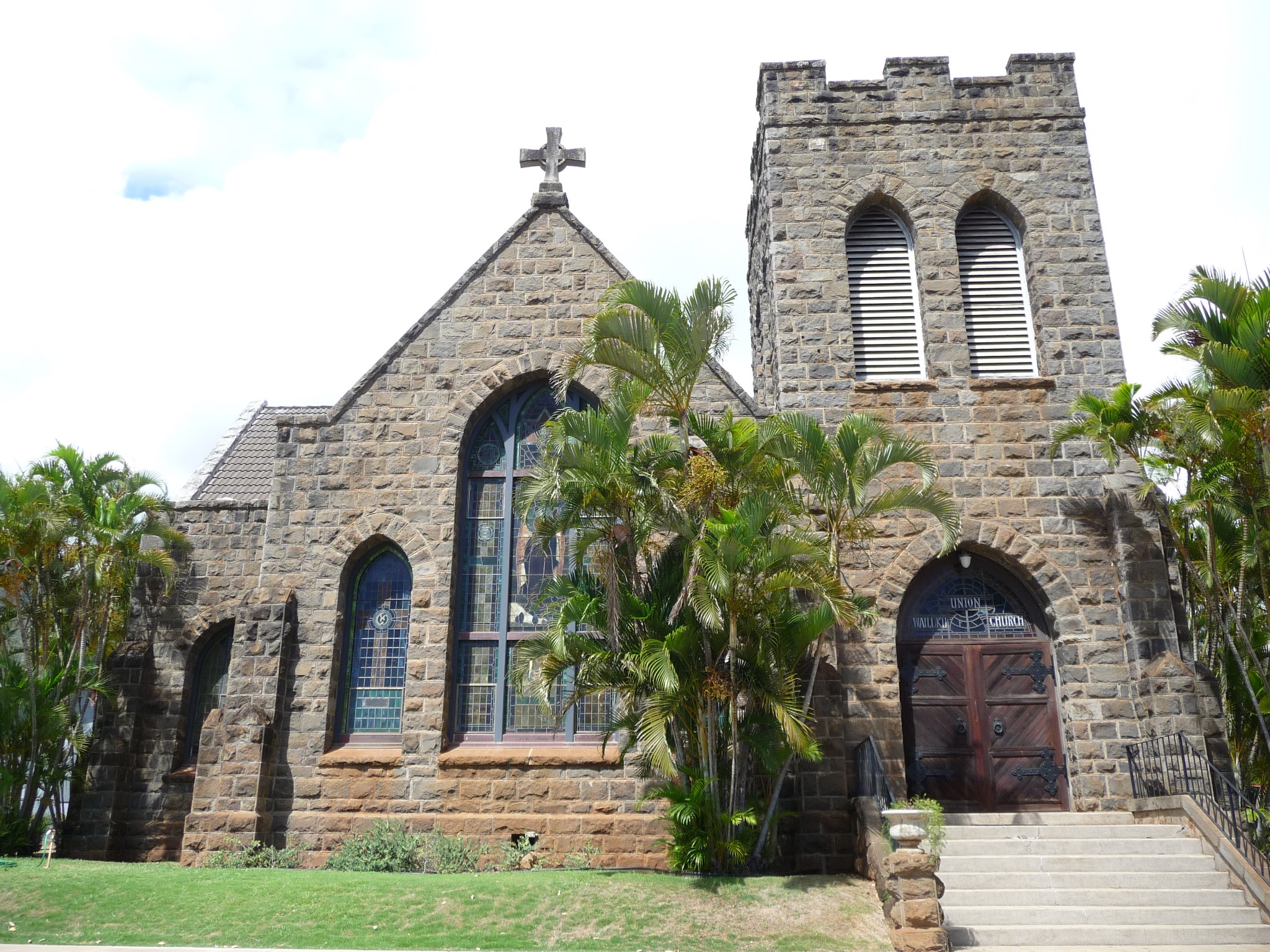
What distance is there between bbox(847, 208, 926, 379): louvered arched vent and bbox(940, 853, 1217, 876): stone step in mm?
6467

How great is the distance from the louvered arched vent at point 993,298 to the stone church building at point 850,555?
0.04 metres

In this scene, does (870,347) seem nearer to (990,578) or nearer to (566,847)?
(990,578)

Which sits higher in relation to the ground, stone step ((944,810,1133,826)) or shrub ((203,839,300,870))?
stone step ((944,810,1133,826))

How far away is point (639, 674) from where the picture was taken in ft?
35.3

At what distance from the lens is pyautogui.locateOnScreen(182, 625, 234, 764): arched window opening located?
49.8 ft

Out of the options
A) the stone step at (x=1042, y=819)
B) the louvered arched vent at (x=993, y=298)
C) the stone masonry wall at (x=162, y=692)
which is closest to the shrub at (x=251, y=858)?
the stone masonry wall at (x=162, y=692)

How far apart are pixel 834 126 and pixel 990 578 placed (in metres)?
6.87

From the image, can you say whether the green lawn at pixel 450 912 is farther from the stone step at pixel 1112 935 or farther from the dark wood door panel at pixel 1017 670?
the dark wood door panel at pixel 1017 670

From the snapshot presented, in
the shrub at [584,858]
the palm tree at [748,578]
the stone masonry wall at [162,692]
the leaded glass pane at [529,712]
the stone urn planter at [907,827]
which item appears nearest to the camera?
the stone urn planter at [907,827]

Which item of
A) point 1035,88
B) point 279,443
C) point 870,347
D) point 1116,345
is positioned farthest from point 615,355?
point 1035,88

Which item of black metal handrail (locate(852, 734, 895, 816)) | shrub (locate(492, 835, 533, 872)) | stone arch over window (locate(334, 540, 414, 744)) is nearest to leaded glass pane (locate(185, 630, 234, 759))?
stone arch over window (locate(334, 540, 414, 744))

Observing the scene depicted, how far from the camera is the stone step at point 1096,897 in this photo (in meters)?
10.3

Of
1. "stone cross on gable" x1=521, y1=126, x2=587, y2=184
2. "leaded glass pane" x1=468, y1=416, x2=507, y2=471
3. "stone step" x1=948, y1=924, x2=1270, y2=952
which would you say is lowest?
"stone step" x1=948, y1=924, x2=1270, y2=952

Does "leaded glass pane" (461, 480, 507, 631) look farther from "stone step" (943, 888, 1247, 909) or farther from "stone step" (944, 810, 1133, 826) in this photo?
"stone step" (943, 888, 1247, 909)
